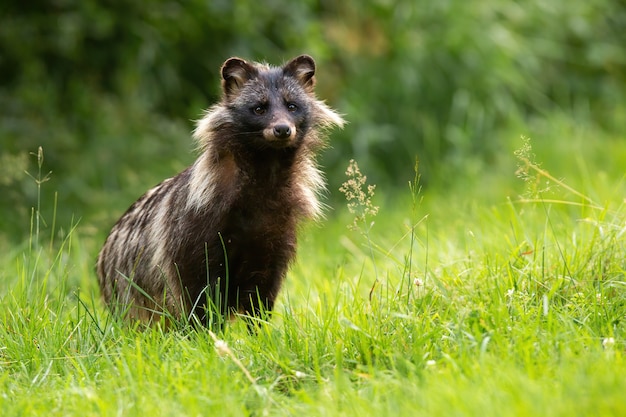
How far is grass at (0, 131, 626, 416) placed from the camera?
148 inches

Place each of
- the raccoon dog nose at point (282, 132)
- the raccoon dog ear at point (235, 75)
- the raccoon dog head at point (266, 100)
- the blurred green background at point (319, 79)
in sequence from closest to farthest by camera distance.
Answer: the raccoon dog nose at point (282, 132) < the raccoon dog head at point (266, 100) < the raccoon dog ear at point (235, 75) < the blurred green background at point (319, 79)

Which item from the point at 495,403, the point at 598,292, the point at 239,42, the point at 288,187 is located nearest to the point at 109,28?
the point at 239,42

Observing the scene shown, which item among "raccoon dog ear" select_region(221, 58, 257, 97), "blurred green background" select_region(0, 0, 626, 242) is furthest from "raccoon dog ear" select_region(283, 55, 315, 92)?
"blurred green background" select_region(0, 0, 626, 242)

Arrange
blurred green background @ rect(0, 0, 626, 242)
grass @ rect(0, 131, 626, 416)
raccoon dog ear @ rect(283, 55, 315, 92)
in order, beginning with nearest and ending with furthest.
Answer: grass @ rect(0, 131, 626, 416)
raccoon dog ear @ rect(283, 55, 315, 92)
blurred green background @ rect(0, 0, 626, 242)

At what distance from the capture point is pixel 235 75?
228 inches

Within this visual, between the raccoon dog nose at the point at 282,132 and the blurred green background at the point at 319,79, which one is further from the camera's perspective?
the blurred green background at the point at 319,79

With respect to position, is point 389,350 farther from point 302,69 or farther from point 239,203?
point 302,69

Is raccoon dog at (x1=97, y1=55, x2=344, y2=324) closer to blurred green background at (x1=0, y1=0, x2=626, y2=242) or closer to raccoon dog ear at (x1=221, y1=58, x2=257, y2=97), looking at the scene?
raccoon dog ear at (x1=221, y1=58, x2=257, y2=97)

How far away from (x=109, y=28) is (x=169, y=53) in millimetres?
883

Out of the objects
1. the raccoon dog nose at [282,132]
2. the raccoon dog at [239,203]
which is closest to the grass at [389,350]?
the raccoon dog at [239,203]

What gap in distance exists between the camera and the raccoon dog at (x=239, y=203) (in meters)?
5.32

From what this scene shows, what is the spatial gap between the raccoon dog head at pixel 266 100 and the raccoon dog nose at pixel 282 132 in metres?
0.04

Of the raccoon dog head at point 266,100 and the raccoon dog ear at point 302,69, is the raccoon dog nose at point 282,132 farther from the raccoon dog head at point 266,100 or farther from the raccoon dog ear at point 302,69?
the raccoon dog ear at point 302,69

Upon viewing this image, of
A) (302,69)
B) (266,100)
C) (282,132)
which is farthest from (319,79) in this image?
(282,132)
